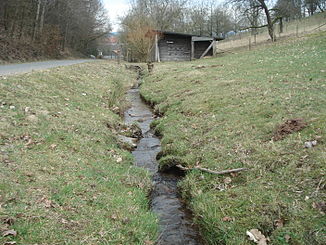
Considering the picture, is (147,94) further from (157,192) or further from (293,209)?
(293,209)

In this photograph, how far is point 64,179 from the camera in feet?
16.5

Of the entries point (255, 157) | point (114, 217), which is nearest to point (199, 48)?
point (255, 157)

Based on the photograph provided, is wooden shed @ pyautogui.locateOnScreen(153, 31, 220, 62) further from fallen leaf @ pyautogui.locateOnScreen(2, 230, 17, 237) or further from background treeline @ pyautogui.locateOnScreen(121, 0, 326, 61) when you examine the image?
fallen leaf @ pyautogui.locateOnScreen(2, 230, 17, 237)

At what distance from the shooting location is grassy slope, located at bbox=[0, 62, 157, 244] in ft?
12.3

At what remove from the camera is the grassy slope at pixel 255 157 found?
13.6 feet

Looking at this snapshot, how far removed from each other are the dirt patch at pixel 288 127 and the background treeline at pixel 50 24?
83.5 ft

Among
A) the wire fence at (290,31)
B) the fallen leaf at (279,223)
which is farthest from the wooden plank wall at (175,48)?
the fallen leaf at (279,223)

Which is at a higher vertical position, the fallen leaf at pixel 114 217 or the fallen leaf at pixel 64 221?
the fallen leaf at pixel 64 221

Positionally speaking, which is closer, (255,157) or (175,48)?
(255,157)

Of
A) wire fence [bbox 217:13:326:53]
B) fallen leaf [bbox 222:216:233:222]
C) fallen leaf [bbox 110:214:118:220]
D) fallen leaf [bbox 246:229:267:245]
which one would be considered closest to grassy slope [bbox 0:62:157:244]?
fallen leaf [bbox 110:214:118:220]

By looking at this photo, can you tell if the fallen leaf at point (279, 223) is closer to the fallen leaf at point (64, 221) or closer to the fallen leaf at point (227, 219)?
the fallen leaf at point (227, 219)

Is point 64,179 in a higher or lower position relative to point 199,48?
lower

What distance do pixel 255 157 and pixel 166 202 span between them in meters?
1.98

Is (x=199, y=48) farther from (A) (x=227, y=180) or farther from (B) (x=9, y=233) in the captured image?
(B) (x=9, y=233)
